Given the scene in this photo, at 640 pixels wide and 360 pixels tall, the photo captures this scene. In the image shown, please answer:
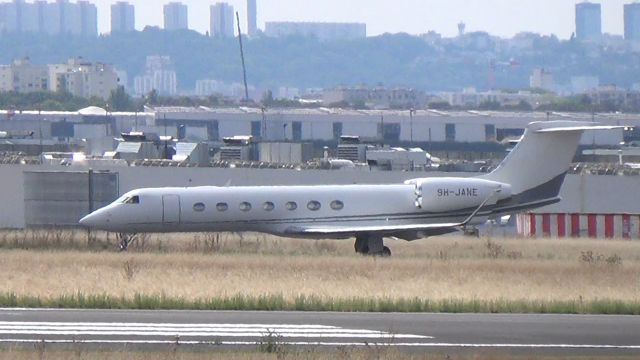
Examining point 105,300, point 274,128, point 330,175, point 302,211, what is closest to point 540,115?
point 274,128

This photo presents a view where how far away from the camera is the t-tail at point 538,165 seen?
4147 cm

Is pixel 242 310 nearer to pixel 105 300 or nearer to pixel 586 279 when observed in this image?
pixel 105 300

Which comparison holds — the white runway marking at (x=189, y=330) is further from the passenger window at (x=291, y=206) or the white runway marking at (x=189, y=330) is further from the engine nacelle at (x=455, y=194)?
the engine nacelle at (x=455, y=194)

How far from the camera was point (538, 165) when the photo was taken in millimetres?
41562

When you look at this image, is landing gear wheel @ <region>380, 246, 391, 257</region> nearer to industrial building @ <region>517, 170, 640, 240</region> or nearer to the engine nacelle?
the engine nacelle

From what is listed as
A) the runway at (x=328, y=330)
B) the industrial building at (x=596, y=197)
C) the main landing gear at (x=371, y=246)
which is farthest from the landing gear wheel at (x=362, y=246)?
the runway at (x=328, y=330)

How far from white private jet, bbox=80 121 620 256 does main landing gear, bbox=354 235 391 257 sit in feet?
0.08

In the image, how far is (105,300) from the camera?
26609 millimetres

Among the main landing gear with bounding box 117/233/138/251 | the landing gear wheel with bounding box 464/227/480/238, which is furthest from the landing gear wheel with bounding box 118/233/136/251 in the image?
the landing gear wheel with bounding box 464/227/480/238

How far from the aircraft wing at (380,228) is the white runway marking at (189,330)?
15.5 meters

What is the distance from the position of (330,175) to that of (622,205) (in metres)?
10.5

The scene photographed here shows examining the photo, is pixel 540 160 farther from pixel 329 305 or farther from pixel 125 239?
pixel 329 305

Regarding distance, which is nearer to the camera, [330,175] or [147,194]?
[147,194]

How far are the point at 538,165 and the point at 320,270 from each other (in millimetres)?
10306
